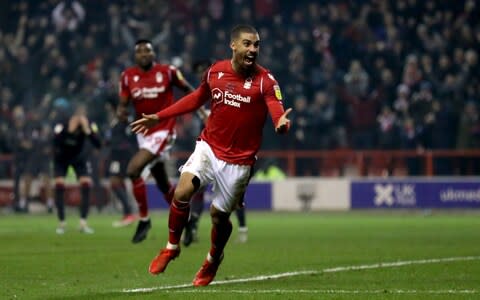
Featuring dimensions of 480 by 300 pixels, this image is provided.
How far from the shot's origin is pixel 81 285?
1046 centimetres

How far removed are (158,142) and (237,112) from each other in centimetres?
585

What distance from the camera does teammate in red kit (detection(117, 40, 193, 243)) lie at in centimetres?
1606

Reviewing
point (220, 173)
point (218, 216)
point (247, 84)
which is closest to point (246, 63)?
point (247, 84)

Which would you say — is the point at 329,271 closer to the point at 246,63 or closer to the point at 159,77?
the point at 246,63

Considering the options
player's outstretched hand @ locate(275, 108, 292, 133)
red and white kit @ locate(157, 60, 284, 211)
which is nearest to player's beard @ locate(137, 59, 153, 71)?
red and white kit @ locate(157, 60, 284, 211)

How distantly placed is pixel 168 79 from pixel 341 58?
14.6m

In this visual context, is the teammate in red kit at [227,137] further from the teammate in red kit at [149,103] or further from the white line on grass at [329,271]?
the teammate in red kit at [149,103]

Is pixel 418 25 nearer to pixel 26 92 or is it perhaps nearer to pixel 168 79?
pixel 26 92

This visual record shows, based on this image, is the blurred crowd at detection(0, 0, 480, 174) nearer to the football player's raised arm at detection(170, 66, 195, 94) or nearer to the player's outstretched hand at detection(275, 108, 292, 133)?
the football player's raised arm at detection(170, 66, 195, 94)

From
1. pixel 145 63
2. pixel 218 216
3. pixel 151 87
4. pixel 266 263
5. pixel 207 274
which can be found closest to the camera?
pixel 207 274

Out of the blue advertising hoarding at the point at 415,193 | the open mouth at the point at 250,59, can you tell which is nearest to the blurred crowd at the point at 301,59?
the blue advertising hoarding at the point at 415,193

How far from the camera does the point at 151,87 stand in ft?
52.6

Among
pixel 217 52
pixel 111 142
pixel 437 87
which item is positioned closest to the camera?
pixel 111 142

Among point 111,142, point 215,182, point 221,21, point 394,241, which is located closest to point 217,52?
point 221,21
